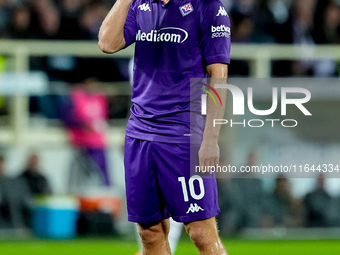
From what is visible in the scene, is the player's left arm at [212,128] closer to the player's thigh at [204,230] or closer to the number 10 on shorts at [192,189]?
the number 10 on shorts at [192,189]

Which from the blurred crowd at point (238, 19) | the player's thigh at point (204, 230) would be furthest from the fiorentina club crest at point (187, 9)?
the blurred crowd at point (238, 19)

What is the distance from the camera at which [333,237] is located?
1237 centimetres

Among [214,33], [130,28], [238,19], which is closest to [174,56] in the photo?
[214,33]

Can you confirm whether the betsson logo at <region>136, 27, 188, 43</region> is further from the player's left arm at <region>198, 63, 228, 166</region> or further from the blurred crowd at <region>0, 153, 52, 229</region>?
the blurred crowd at <region>0, 153, 52, 229</region>

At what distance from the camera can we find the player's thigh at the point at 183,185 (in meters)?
5.11

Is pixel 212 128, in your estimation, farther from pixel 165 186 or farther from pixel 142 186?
pixel 142 186

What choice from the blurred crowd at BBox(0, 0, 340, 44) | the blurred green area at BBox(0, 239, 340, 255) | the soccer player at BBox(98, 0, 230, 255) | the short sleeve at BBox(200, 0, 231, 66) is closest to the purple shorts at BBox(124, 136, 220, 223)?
the soccer player at BBox(98, 0, 230, 255)

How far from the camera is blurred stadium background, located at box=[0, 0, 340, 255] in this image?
12.0m

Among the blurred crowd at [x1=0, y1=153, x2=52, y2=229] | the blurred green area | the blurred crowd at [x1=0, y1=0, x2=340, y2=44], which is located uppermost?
the blurred crowd at [x1=0, y1=0, x2=340, y2=44]

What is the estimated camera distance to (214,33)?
5.07 metres

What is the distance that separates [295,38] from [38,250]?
18.8 feet

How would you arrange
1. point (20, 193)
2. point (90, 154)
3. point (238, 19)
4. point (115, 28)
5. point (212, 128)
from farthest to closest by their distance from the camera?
point (238, 19), point (90, 154), point (20, 193), point (115, 28), point (212, 128)

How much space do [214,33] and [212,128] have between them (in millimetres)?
565

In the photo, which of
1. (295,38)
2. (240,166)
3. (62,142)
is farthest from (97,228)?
(295,38)
